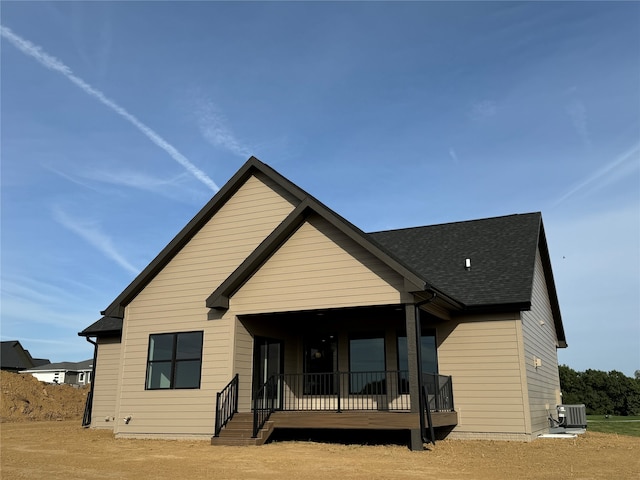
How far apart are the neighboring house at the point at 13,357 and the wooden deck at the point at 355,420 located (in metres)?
62.1

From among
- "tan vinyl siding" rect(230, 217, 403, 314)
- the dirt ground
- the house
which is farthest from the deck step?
"tan vinyl siding" rect(230, 217, 403, 314)

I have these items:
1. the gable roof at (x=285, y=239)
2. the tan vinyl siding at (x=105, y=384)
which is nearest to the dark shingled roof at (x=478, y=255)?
the gable roof at (x=285, y=239)

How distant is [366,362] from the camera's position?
618 inches

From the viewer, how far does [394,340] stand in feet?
50.6

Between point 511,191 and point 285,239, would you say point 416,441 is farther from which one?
point 511,191

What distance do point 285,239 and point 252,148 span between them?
4.33 m

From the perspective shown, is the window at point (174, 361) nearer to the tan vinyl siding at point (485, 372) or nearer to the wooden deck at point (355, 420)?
the wooden deck at point (355, 420)

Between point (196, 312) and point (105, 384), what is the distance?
6.60 meters

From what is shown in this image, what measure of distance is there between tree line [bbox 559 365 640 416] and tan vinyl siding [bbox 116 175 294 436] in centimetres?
2160

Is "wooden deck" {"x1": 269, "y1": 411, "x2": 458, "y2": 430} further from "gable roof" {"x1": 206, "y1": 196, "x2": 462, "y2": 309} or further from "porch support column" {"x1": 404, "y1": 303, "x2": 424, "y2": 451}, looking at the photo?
"gable roof" {"x1": 206, "y1": 196, "x2": 462, "y2": 309}

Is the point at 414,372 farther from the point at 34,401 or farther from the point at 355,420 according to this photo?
the point at 34,401

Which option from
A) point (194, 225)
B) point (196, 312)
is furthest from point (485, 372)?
point (194, 225)

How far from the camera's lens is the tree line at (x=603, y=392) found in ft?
92.4

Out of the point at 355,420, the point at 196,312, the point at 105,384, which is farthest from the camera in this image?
the point at 105,384
